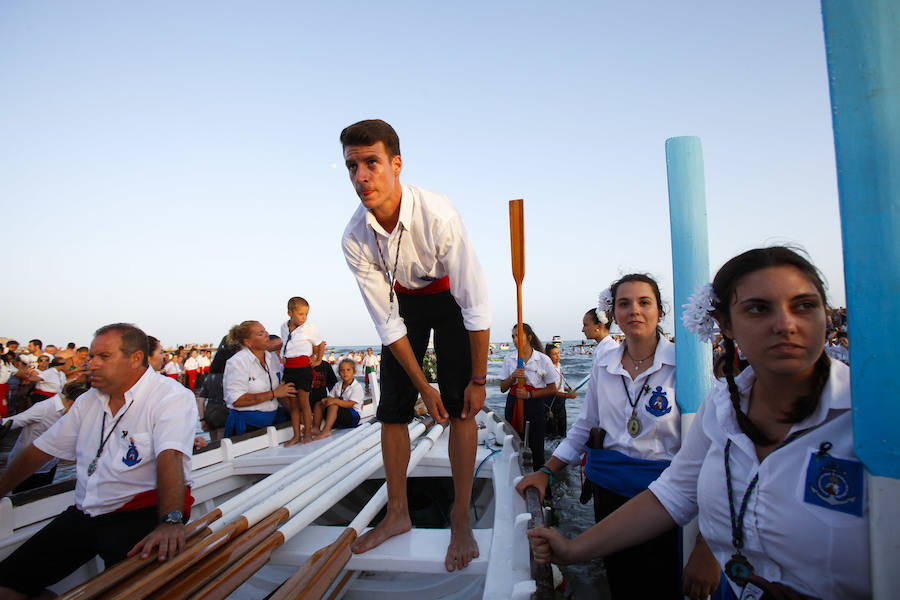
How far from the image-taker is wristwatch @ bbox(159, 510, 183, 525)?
6.75ft

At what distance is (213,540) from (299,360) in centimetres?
329

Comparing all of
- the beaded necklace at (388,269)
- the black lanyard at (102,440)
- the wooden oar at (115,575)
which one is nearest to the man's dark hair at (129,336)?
the black lanyard at (102,440)

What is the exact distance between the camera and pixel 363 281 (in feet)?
7.29

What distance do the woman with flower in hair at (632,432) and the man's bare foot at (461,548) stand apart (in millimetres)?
330

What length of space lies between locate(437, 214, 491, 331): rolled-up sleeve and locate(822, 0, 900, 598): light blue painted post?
135 cm

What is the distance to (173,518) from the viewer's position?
2.08 meters

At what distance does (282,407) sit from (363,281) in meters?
4.25

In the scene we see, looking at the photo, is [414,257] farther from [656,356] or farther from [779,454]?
[779,454]

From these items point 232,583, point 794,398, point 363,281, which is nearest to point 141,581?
point 232,583

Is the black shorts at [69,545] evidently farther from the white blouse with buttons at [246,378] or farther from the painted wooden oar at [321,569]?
the white blouse with buttons at [246,378]

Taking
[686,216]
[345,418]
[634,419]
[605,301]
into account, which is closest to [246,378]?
[345,418]

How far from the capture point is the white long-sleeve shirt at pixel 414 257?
2.06 meters

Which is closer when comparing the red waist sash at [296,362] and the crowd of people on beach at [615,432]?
the crowd of people on beach at [615,432]

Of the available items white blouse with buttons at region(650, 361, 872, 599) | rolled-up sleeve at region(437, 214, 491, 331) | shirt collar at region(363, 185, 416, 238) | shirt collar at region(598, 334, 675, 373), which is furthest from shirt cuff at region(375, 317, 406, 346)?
white blouse with buttons at region(650, 361, 872, 599)
